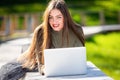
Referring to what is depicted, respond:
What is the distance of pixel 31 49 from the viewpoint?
458 centimetres

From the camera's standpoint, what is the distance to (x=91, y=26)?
15664 mm

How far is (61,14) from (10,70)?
76 cm

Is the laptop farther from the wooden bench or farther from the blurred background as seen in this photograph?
the blurred background

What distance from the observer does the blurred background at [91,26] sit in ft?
33.0

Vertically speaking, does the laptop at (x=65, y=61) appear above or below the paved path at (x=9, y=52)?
above

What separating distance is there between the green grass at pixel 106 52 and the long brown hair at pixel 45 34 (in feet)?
12.5

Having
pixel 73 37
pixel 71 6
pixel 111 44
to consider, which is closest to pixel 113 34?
pixel 111 44

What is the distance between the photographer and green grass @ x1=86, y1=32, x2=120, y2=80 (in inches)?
357

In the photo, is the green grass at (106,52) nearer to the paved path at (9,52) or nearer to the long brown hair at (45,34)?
the paved path at (9,52)

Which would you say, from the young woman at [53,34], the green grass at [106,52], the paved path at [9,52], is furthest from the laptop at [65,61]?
the green grass at [106,52]

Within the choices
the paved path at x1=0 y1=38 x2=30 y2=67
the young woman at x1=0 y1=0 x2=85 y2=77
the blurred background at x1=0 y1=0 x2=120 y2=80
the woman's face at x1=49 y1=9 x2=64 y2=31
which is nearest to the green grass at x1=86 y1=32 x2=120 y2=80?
the blurred background at x1=0 y1=0 x2=120 y2=80

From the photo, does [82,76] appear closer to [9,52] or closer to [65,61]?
[65,61]

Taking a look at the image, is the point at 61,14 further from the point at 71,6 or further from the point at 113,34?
the point at 71,6

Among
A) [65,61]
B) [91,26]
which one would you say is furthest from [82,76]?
[91,26]
